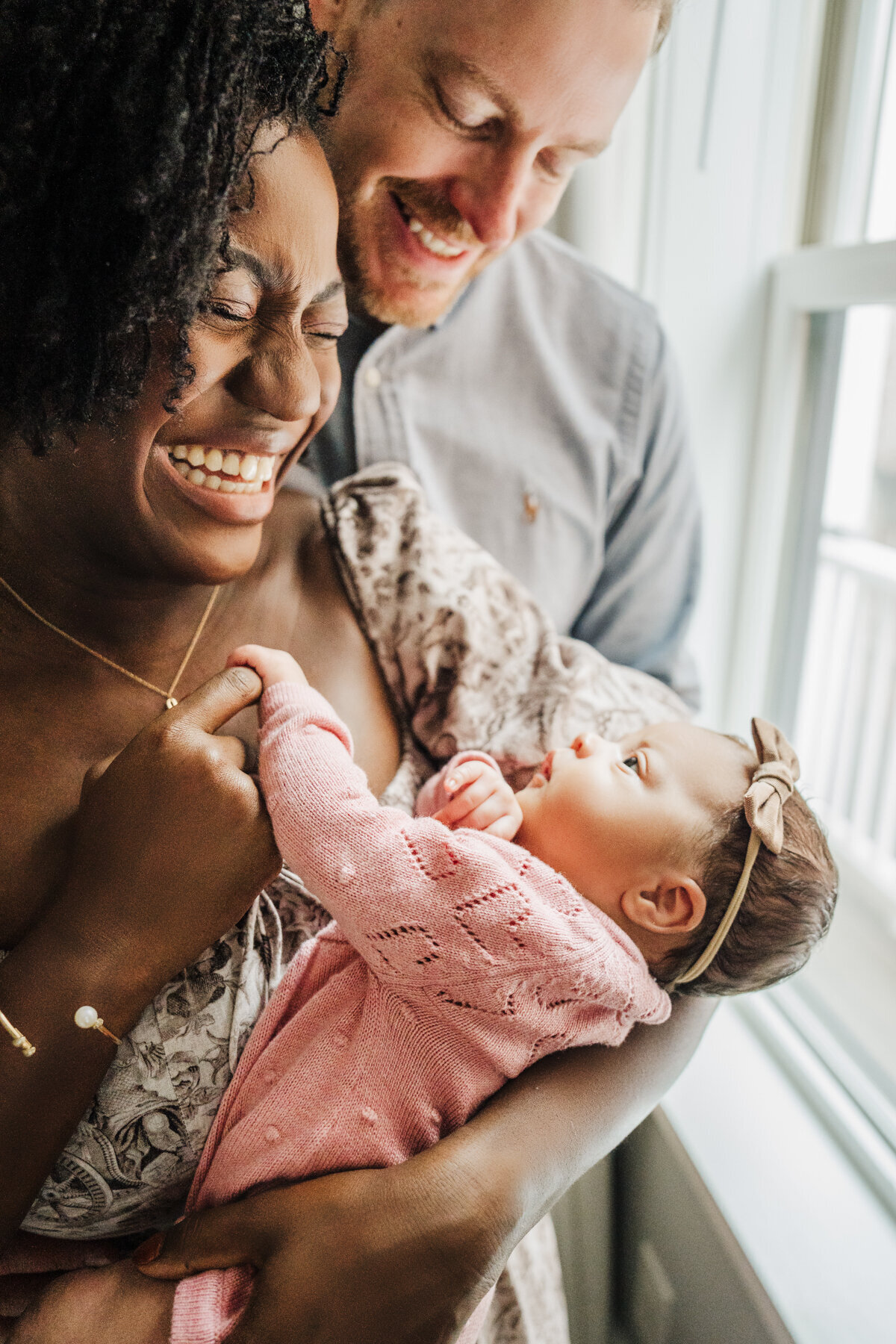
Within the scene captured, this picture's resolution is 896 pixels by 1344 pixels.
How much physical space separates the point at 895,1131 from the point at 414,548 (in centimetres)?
104

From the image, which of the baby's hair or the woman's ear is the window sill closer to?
the baby's hair

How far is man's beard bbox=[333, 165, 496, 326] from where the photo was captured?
3.60ft

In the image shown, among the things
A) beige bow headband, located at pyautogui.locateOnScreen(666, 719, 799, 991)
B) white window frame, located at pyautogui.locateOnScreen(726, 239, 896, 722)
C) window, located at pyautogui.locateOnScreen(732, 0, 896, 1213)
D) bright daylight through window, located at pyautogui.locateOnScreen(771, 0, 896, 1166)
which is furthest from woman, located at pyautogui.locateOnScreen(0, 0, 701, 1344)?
white window frame, located at pyautogui.locateOnScreen(726, 239, 896, 722)

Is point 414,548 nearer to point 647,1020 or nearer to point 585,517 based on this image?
point 585,517

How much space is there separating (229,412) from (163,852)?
1.30ft

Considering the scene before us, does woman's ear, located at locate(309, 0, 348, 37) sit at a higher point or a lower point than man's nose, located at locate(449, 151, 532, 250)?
higher

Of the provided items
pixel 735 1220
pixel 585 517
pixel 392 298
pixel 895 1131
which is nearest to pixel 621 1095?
pixel 735 1220

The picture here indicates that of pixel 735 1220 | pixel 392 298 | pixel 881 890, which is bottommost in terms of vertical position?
pixel 735 1220

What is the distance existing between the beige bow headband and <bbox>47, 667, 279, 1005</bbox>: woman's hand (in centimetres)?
45

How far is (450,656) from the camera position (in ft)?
3.76

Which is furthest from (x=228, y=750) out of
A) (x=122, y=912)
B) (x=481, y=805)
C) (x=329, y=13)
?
(x=329, y=13)

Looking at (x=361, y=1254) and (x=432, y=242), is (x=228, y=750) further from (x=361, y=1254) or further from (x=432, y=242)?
(x=432, y=242)

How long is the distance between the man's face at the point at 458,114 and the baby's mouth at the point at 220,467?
1.03 feet

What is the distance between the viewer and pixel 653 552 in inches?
61.8
